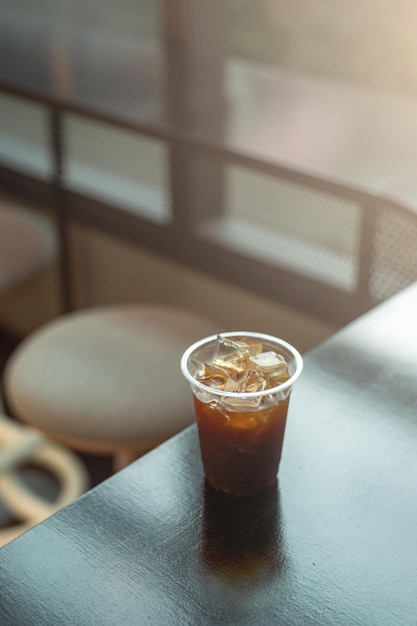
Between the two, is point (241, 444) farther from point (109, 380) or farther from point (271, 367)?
point (109, 380)

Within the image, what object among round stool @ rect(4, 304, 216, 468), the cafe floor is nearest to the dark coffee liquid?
round stool @ rect(4, 304, 216, 468)

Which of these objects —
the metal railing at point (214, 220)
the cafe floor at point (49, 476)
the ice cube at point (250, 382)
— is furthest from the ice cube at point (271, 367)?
the cafe floor at point (49, 476)

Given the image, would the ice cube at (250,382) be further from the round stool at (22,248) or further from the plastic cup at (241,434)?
the round stool at (22,248)

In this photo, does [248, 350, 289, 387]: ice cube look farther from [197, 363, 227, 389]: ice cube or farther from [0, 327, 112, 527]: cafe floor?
[0, 327, 112, 527]: cafe floor

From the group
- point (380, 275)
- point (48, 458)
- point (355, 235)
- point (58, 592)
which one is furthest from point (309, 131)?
point (58, 592)

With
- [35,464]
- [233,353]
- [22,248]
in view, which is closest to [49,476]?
[35,464]

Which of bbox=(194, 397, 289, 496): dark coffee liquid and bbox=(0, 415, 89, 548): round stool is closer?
bbox=(194, 397, 289, 496): dark coffee liquid

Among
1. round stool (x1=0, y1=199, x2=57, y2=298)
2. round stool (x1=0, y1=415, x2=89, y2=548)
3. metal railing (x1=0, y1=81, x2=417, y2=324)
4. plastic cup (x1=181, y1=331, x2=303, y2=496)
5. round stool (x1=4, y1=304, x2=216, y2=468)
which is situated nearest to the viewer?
plastic cup (x1=181, y1=331, x2=303, y2=496)
